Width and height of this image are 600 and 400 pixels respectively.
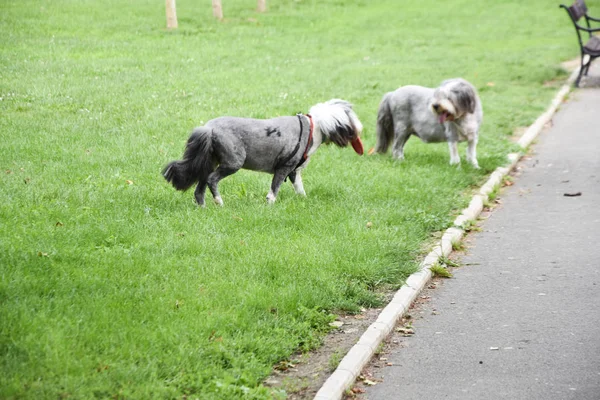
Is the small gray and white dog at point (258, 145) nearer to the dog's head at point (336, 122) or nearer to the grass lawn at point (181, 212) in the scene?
the dog's head at point (336, 122)

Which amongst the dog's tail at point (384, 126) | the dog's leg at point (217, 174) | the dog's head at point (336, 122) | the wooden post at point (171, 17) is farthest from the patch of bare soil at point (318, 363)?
the wooden post at point (171, 17)

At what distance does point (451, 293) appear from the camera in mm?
7219

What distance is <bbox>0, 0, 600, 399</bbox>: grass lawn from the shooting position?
5336 millimetres

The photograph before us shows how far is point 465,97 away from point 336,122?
249 cm

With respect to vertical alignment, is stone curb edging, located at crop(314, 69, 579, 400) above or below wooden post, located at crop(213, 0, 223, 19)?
below

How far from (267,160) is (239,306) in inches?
111

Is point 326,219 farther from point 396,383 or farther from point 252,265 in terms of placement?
point 396,383

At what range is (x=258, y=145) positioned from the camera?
28.0ft

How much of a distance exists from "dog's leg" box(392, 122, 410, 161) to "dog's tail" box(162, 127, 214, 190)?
392cm

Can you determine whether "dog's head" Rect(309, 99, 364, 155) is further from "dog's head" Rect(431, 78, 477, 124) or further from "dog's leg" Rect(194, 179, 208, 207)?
"dog's head" Rect(431, 78, 477, 124)

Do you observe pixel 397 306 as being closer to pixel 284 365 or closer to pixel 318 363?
pixel 318 363

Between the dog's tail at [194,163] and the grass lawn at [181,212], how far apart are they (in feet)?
1.12

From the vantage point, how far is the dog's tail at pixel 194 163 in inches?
325

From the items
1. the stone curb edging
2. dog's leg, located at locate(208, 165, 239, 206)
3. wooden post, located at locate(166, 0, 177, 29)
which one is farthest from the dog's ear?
wooden post, located at locate(166, 0, 177, 29)
